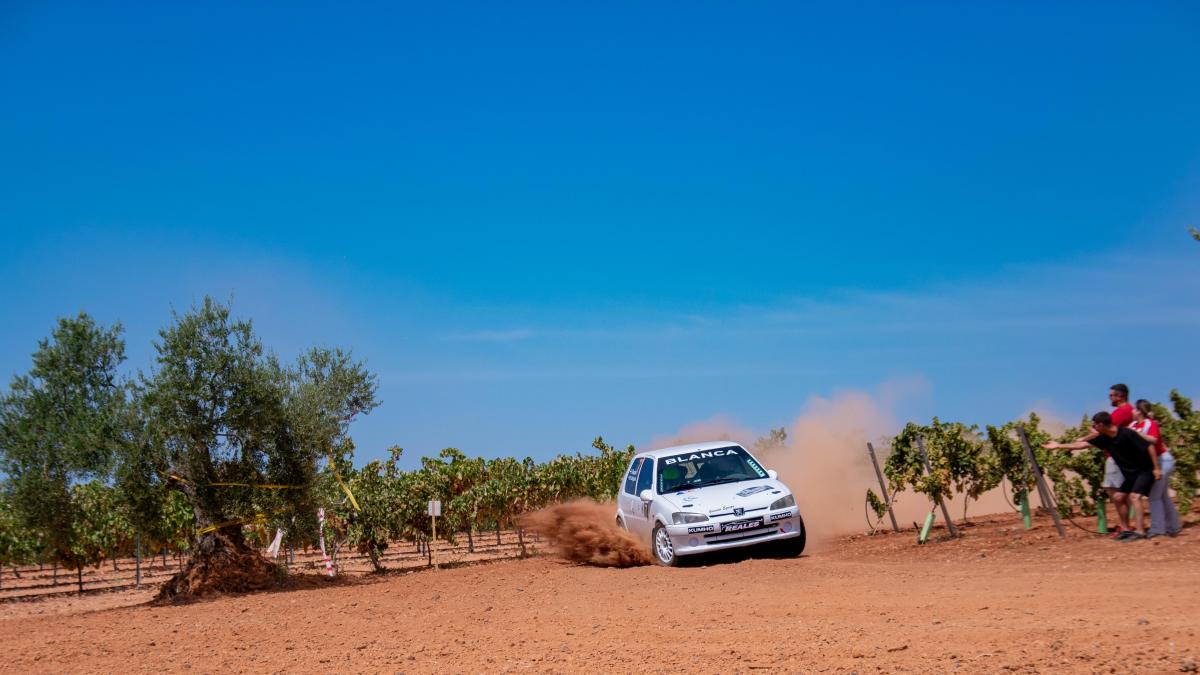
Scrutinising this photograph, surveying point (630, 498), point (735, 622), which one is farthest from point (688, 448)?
point (735, 622)

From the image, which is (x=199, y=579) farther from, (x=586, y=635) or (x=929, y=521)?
(x=929, y=521)

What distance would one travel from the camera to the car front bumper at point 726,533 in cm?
1388

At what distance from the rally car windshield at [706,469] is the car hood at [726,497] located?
272mm

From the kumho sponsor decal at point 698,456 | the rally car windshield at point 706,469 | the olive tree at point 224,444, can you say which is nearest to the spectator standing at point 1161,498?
the rally car windshield at point 706,469

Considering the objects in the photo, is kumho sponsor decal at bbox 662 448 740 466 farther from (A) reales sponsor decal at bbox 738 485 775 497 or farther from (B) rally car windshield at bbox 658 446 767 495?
(A) reales sponsor decal at bbox 738 485 775 497

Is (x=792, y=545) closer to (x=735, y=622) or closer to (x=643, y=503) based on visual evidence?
(x=643, y=503)

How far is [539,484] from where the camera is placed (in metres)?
34.2

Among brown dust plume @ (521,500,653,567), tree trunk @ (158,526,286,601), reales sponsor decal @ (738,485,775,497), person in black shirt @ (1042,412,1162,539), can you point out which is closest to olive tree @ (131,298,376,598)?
tree trunk @ (158,526,286,601)

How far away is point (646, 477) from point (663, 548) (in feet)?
4.48

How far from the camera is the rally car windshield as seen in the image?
15016 millimetres

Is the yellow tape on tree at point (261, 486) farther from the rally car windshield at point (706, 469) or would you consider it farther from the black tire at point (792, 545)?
the black tire at point (792, 545)

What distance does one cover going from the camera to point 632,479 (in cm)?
1622

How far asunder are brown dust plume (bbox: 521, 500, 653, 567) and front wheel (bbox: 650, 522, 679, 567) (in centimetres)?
43

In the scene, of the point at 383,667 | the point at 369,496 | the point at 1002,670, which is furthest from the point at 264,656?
the point at 369,496
